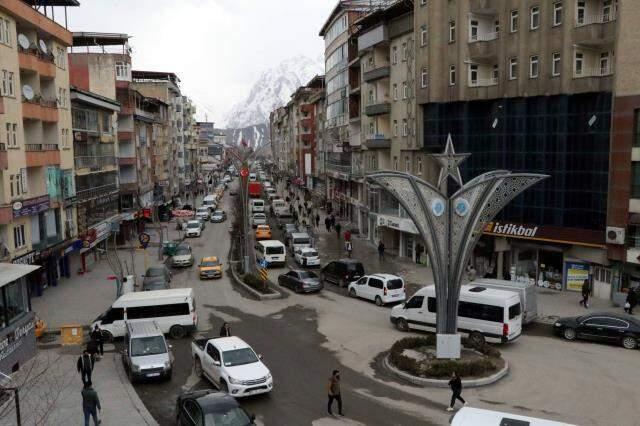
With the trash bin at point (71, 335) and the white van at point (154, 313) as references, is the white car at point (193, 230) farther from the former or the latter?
the trash bin at point (71, 335)

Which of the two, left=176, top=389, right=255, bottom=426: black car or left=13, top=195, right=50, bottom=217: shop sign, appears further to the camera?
left=13, top=195, right=50, bottom=217: shop sign

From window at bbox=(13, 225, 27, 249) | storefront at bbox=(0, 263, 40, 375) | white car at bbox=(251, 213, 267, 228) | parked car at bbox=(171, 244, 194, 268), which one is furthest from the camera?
white car at bbox=(251, 213, 267, 228)

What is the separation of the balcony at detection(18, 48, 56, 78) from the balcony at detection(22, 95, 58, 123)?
172 cm

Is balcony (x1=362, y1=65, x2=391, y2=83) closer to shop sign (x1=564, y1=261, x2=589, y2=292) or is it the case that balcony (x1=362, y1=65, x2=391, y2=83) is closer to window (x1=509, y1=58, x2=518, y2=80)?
window (x1=509, y1=58, x2=518, y2=80)

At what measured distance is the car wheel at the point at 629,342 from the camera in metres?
25.2

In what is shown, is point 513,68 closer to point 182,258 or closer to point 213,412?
point 182,258

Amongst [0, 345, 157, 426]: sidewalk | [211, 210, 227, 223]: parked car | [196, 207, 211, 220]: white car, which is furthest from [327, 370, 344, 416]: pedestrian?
[211, 210, 227, 223]: parked car

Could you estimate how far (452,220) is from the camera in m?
23.0

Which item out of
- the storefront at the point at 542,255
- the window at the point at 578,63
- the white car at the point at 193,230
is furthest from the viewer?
the white car at the point at 193,230

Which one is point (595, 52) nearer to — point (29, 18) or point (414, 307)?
point (414, 307)

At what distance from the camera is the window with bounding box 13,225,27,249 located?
3447 cm

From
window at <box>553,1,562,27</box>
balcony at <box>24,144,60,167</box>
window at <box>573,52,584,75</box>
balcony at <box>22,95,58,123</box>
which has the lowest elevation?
balcony at <box>24,144,60,167</box>

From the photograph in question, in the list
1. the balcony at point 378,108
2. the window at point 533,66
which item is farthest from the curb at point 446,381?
the balcony at point 378,108

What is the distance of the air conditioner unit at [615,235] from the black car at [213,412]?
82.4ft
